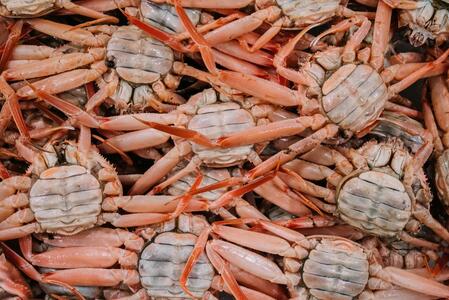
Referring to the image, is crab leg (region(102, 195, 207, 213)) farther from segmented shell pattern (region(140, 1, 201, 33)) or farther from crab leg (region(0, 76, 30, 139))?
segmented shell pattern (region(140, 1, 201, 33))

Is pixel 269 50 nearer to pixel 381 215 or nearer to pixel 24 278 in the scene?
pixel 381 215

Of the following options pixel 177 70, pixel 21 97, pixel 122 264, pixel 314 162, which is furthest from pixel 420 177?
pixel 21 97

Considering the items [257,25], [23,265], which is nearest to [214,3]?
[257,25]

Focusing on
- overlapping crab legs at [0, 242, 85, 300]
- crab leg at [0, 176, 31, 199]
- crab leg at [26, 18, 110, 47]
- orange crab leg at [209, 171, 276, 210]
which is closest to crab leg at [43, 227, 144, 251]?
overlapping crab legs at [0, 242, 85, 300]

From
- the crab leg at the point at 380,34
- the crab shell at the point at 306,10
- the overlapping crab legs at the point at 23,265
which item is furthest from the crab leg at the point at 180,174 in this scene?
the crab leg at the point at 380,34

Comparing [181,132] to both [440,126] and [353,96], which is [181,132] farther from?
[440,126]

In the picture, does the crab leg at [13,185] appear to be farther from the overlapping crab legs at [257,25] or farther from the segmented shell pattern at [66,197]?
the overlapping crab legs at [257,25]

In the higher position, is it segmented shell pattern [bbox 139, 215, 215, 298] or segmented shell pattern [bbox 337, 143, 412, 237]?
segmented shell pattern [bbox 337, 143, 412, 237]
